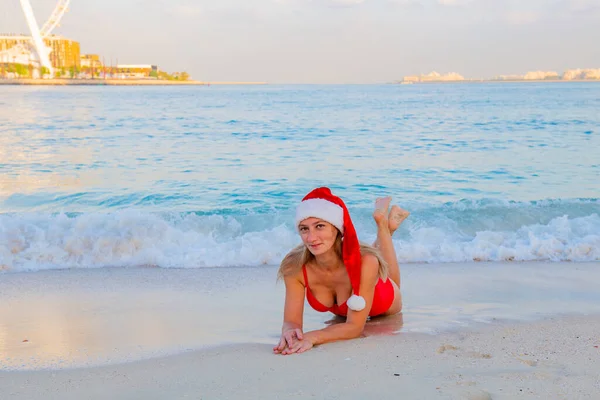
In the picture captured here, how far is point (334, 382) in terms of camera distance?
269 cm

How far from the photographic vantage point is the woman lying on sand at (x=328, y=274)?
3.16 metres

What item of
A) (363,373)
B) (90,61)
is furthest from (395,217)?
(90,61)

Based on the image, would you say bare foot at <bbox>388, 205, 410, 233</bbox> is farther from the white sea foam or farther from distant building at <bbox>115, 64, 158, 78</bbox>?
distant building at <bbox>115, 64, 158, 78</bbox>

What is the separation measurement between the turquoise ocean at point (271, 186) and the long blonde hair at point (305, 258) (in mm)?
2366

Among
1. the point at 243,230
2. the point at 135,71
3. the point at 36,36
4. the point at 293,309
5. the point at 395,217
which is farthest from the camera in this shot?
the point at 135,71

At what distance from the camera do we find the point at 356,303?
323cm

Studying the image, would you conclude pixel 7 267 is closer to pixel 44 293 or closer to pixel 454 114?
pixel 44 293

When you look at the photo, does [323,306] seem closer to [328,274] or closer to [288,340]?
[328,274]

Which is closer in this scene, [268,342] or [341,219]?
[341,219]

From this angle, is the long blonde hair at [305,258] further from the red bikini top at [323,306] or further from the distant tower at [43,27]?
the distant tower at [43,27]

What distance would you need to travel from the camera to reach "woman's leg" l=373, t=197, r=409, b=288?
13.4ft

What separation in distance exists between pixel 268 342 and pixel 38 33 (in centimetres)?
10245

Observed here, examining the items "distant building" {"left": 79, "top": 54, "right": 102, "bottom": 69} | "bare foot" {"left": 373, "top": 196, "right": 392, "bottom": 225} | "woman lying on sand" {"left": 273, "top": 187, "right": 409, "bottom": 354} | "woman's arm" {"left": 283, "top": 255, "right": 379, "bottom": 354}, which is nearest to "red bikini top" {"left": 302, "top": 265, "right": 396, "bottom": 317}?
"woman lying on sand" {"left": 273, "top": 187, "right": 409, "bottom": 354}

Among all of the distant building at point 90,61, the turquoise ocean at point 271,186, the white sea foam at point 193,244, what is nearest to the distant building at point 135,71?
the distant building at point 90,61
